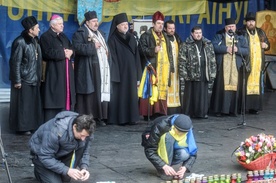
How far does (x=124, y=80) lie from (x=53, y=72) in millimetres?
1482

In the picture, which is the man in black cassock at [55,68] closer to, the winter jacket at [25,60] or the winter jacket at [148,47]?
the winter jacket at [25,60]

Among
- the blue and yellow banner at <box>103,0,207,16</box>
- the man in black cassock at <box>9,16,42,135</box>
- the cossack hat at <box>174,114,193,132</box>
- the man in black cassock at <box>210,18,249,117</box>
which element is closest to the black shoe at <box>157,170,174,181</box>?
the cossack hat at <box>174,114,193,132</box>

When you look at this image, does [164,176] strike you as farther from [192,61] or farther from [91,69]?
[192,61]

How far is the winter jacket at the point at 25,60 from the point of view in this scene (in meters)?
9.49

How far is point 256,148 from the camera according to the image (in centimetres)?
790

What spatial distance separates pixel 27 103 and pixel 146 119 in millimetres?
2591

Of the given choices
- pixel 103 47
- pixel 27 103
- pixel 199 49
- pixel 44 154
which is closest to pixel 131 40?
pixel 103 47

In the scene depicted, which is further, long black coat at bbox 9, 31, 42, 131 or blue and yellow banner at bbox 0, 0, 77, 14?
blue and yellow banner at bbox 0, 0, 77, 14

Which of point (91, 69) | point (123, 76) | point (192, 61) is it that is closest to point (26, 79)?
point (91, 69)

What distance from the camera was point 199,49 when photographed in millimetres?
11484

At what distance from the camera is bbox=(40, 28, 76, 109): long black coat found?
9.77 metres

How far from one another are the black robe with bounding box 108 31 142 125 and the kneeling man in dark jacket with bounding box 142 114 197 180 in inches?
128

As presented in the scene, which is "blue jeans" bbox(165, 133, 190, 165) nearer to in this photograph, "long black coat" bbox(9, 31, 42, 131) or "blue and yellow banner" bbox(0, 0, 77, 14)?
"long black coat" bbox(9, 31, 42, 131)

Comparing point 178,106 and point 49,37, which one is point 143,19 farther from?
point 49,37
